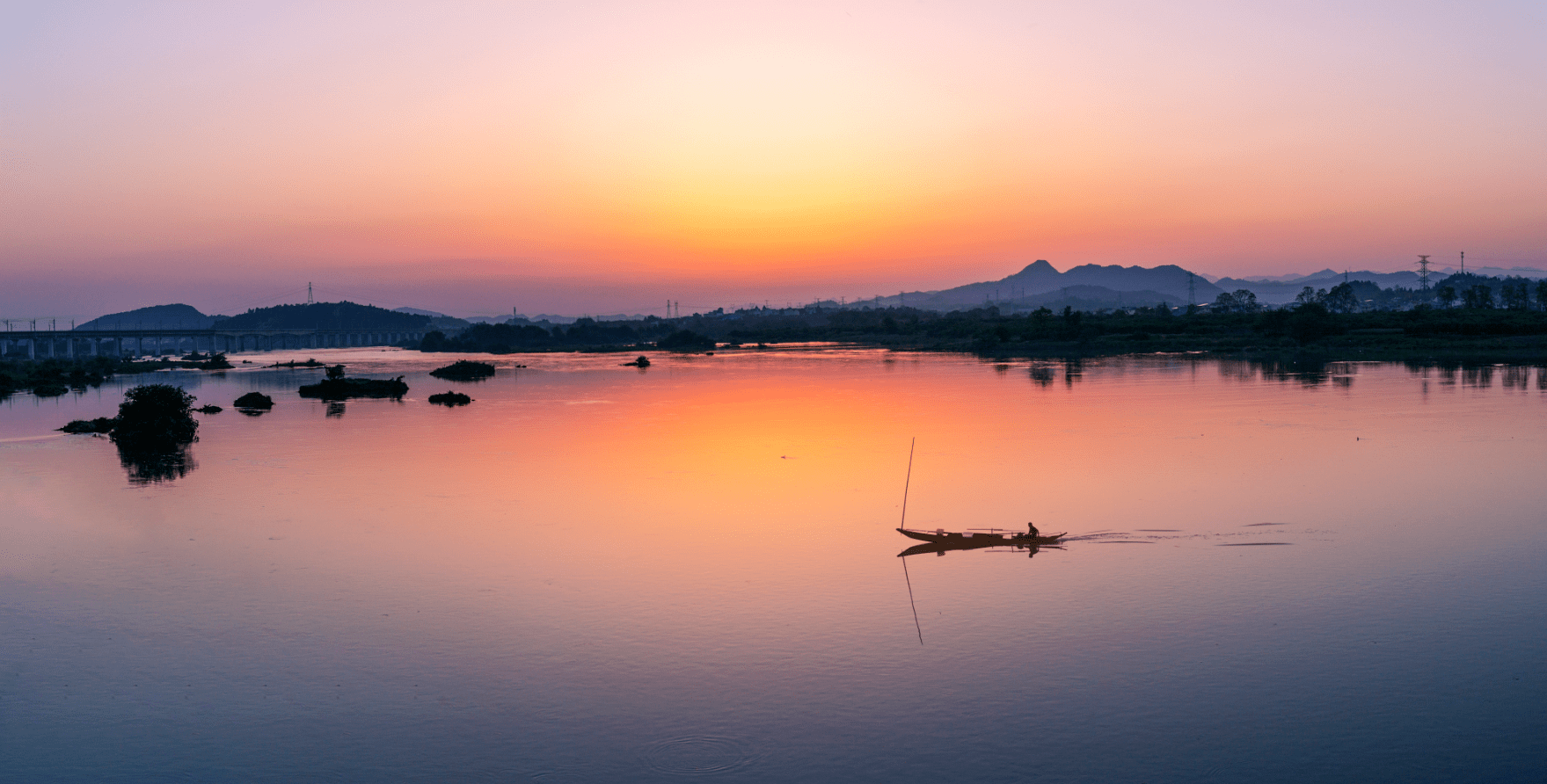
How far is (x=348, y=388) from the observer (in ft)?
197

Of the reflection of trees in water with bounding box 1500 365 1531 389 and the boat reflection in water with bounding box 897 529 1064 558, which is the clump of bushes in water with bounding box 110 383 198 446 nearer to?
the boat reflection in water with bounding box 897 529 1064 558

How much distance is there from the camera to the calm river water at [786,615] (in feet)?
34.1

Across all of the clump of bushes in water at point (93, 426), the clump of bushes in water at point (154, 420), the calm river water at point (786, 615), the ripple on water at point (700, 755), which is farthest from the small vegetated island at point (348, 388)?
the ripple on water at point (700, 755)

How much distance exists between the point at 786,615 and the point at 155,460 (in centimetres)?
2575

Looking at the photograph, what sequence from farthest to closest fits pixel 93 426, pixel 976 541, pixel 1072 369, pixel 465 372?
pixel 465 372 → pixel 1072 369 → pixel 93 426 → pixel 976 541

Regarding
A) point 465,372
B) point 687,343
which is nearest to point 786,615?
point 465,372

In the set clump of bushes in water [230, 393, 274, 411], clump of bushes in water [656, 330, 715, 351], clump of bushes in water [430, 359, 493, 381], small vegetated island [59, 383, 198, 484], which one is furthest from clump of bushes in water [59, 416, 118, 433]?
clump of bushes in water [656, 330, 715, 351]

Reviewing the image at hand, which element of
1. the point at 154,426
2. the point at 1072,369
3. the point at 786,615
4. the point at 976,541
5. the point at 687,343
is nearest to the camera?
the point at 786,615

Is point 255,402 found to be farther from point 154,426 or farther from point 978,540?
point 978,540

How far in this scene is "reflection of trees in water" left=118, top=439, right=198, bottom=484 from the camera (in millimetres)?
29031

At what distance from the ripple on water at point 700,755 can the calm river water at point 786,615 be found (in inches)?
1.4

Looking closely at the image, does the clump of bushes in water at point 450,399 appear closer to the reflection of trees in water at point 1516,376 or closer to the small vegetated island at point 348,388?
the small vegetated island at point 348,388

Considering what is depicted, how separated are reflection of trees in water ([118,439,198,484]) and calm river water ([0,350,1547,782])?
69 cm

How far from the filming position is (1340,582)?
1580cm
